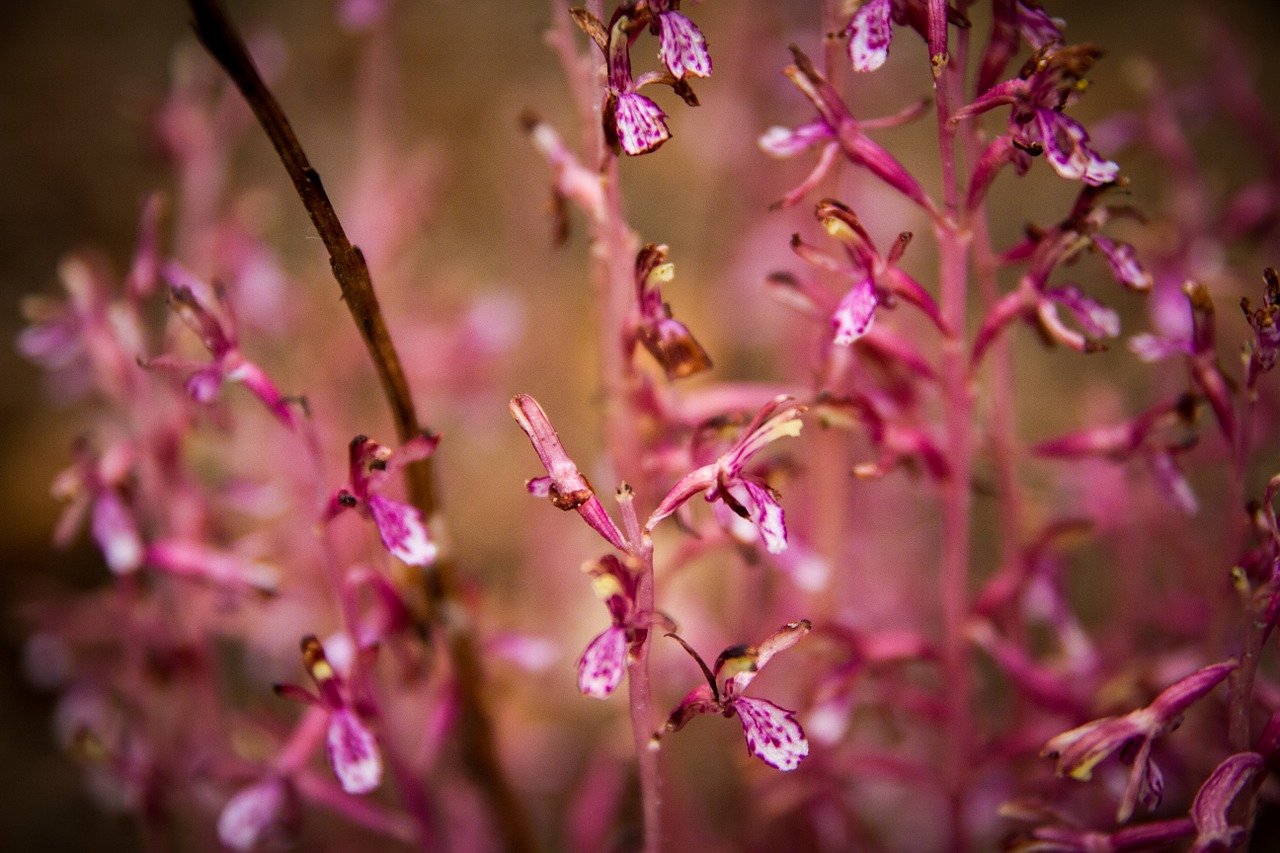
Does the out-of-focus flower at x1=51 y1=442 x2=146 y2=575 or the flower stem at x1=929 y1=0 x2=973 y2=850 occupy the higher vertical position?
the out-of-focus flower at x1=51 y1=442 x2=146 y2=575

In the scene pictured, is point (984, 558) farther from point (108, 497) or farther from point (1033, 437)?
point (108, 497)

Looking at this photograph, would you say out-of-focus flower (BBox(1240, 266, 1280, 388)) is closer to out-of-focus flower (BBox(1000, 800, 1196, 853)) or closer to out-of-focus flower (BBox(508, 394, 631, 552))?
out-of-focus flower (BBox(1000, 800, 1196, 853))

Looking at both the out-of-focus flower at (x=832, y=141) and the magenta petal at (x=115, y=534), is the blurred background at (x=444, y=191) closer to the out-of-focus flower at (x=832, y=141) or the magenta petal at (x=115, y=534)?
the magenta petal at (x=115, y=534)

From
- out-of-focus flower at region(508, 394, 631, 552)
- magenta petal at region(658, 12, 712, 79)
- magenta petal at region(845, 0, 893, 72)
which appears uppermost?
magenta petal at region(658, 12, 712, 79)

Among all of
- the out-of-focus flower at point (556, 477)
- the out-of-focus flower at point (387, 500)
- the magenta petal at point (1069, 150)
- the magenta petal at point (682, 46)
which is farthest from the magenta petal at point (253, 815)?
the magenta petal at point (1069, 150)

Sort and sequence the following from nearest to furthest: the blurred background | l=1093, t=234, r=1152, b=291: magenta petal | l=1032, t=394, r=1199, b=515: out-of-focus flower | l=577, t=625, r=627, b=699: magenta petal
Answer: l=577, t=625, r=627, b=699: magenta petal
l=1093, t=234, r=1152, b=291: magenta petal
l=1032, t=394, r=1199, b=515: out-of-focus flower
the blurred background

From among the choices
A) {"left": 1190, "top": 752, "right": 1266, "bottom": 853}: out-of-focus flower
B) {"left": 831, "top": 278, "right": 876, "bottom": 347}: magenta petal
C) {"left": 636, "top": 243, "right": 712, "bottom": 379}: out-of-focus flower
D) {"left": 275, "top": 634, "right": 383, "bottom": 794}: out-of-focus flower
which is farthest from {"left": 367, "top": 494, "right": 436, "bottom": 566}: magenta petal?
{"left": 1190, "top": 752, "right": 1266, "bottom": 853}: out-of-focus flower

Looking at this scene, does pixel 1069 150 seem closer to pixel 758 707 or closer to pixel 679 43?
pixel 679 43

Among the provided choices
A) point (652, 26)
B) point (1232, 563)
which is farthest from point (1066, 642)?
point (652, 26)
